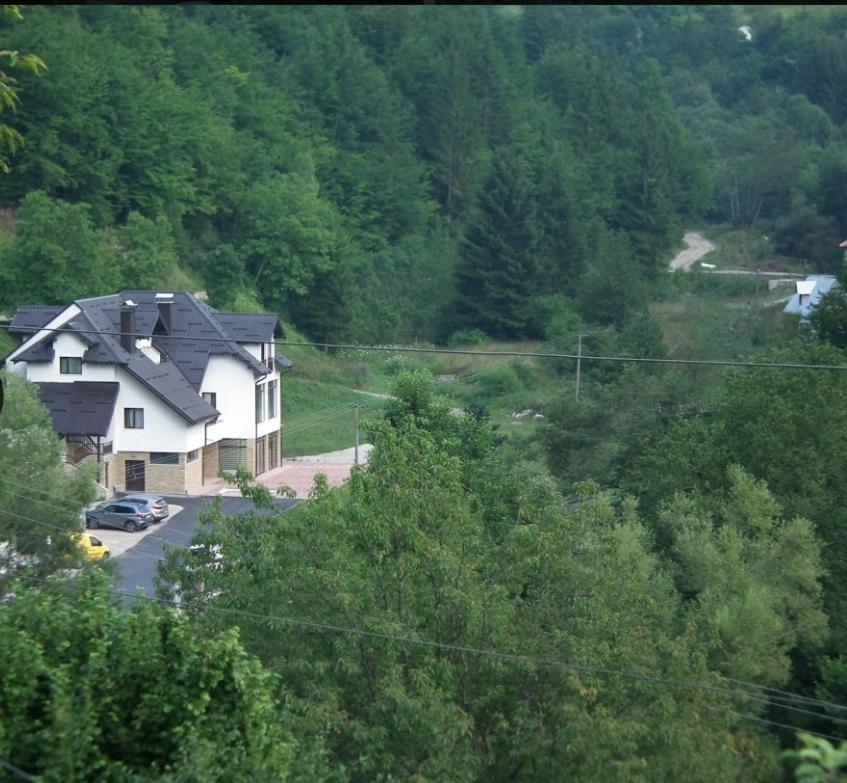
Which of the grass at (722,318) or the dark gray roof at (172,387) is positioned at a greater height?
the grass at (722,318)

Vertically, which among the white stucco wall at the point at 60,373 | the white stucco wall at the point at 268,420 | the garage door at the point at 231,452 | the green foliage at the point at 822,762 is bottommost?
the garage door at the point at 231,452

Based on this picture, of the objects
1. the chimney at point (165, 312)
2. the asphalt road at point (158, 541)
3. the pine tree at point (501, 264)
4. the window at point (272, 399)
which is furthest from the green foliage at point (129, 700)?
the pine tree at point (501, 264)

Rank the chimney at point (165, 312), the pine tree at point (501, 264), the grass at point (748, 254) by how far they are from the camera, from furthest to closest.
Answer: the grass at point (748, 254) → the pine tree at point (501, 264) → the chimney at point (165, 312)

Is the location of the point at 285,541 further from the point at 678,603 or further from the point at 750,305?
the point at 750,305

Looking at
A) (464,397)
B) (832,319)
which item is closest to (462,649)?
(832,319)

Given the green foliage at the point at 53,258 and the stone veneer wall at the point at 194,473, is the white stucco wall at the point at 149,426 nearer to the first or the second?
the stone veneer wall at the point at 194,473

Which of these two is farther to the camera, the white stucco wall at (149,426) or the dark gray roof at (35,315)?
the white stucco wall at (149,426)
